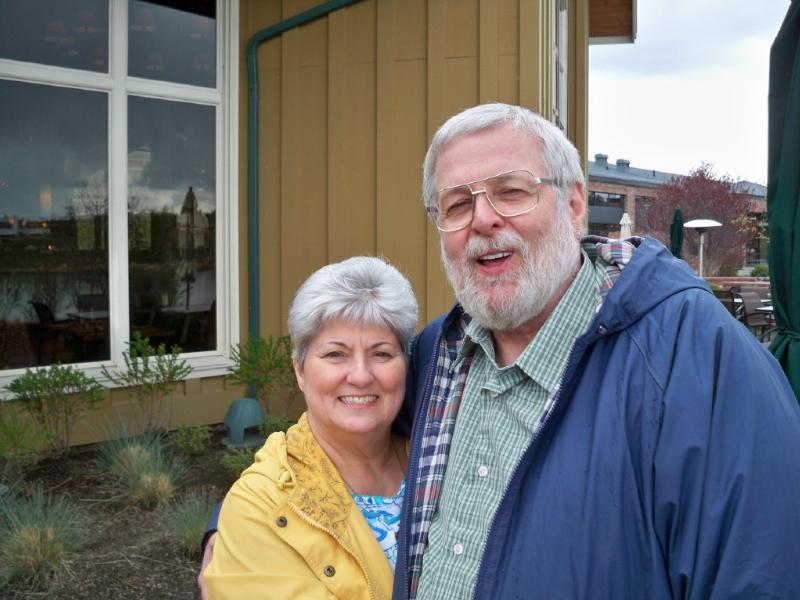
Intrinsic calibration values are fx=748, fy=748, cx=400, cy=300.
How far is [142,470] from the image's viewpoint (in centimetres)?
416

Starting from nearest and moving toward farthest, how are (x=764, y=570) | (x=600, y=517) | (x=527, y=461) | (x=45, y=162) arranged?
(x=764, y=570), (x=600, y=517), (x=527, y=461), (x=45, y=162)

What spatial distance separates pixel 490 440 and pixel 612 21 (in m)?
10.9

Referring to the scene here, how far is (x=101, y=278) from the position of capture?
5.08 metres

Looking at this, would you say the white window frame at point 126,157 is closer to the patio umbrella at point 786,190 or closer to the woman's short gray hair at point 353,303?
the woman's short gray hair at point 353,303

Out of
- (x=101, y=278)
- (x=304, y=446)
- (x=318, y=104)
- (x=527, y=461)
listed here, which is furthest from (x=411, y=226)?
(x=527, y=461)

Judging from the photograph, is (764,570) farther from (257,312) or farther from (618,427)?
(257,312)

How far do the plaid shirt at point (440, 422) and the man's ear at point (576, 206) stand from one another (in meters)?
0.06

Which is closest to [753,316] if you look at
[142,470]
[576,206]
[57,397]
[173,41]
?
[173,41]

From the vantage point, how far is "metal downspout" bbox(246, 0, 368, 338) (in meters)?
5.39

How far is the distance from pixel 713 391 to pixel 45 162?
4.77 metres

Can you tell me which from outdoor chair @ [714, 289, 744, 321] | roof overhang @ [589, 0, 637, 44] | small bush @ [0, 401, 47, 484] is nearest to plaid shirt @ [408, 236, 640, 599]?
small bush @ [0, 401, 47, 484]

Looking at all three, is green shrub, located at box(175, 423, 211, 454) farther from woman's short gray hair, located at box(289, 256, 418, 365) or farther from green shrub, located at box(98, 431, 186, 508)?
woman's short gray hair, located at box(289, 256, 418, 365)

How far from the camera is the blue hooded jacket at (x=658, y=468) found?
1201 mm

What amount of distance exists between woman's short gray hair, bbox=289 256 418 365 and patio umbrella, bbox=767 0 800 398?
44.3 inches
